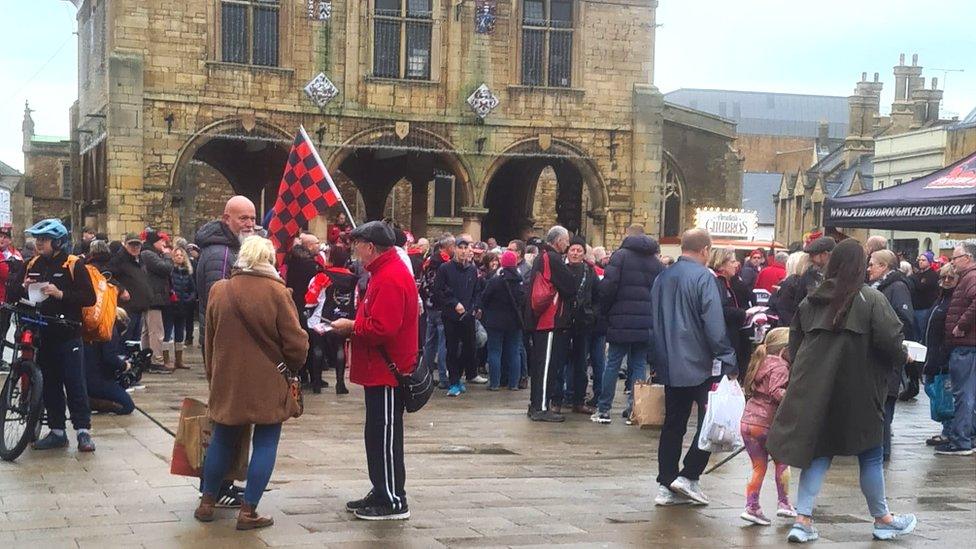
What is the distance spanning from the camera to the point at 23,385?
9.58m

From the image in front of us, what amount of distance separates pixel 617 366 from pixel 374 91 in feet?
52.5

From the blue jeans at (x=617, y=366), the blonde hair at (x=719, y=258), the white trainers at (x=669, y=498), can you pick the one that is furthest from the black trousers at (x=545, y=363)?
the white trainers at (x=669, y=498)

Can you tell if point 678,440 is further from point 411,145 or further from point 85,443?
point 411,145

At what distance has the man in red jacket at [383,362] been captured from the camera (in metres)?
7.42

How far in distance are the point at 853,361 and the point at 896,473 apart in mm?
3412

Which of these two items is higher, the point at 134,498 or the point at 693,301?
the point at 693,301

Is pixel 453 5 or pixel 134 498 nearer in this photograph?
pixel 134 498

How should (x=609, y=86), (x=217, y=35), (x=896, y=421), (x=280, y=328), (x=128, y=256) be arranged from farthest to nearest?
(x=609, y=86) < (x=217, y=35) < (x=128, y=256) < (x=896, y=421) < (x=280, y=328)

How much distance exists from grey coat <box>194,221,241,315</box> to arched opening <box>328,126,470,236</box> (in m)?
19.0

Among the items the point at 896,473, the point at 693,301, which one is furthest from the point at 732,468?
the point at 693,301

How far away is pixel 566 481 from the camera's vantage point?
9297 millimetres

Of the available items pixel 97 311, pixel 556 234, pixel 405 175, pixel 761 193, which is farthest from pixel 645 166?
pixel 761 193

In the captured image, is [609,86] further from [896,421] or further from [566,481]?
[566,481]

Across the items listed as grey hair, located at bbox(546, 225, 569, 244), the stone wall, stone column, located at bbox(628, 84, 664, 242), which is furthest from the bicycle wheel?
stone column, located at bbox(628, 84, 664, 242)
